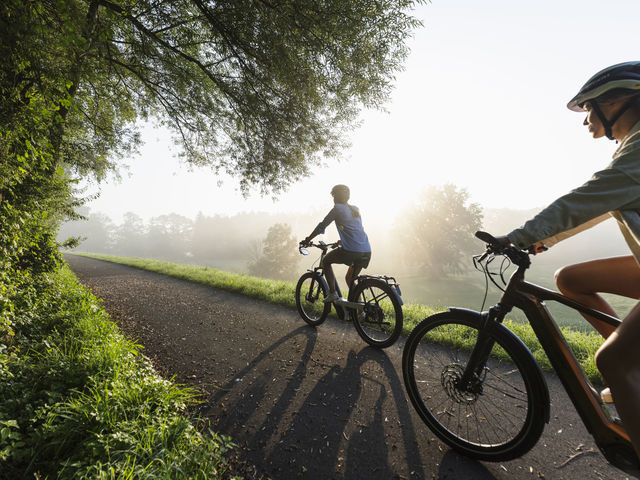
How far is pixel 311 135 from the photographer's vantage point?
274 inches

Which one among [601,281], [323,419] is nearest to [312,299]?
[323,419]

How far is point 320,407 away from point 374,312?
1.71 meters

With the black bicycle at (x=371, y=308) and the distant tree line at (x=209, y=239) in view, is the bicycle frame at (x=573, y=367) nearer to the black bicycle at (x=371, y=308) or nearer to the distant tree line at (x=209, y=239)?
the black bicycle at (x=371, y=308)

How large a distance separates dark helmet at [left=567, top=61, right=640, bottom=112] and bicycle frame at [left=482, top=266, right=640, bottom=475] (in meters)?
1.23

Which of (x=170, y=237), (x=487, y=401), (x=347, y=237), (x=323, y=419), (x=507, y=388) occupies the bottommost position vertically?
(x=323, y=419)

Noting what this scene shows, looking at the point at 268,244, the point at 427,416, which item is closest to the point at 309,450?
the point at 427,416

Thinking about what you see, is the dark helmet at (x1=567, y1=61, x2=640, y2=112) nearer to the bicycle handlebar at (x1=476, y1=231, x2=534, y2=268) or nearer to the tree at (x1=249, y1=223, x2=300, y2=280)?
the bicycle handlebar at (x1=476, y1=231, x2=534, y2=268)

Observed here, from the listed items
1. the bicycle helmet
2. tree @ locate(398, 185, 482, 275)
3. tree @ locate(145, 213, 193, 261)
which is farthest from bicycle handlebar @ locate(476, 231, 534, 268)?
tree @ locate(145, 213, 193, 261)

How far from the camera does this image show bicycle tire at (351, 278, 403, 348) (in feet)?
12.2

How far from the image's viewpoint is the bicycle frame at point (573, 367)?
159cm

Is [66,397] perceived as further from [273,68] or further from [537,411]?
[273,68]

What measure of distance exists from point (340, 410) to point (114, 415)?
1.86 metres

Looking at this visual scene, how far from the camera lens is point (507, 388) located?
90.9 inches

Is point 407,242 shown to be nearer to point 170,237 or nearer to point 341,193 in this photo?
point 341,193
